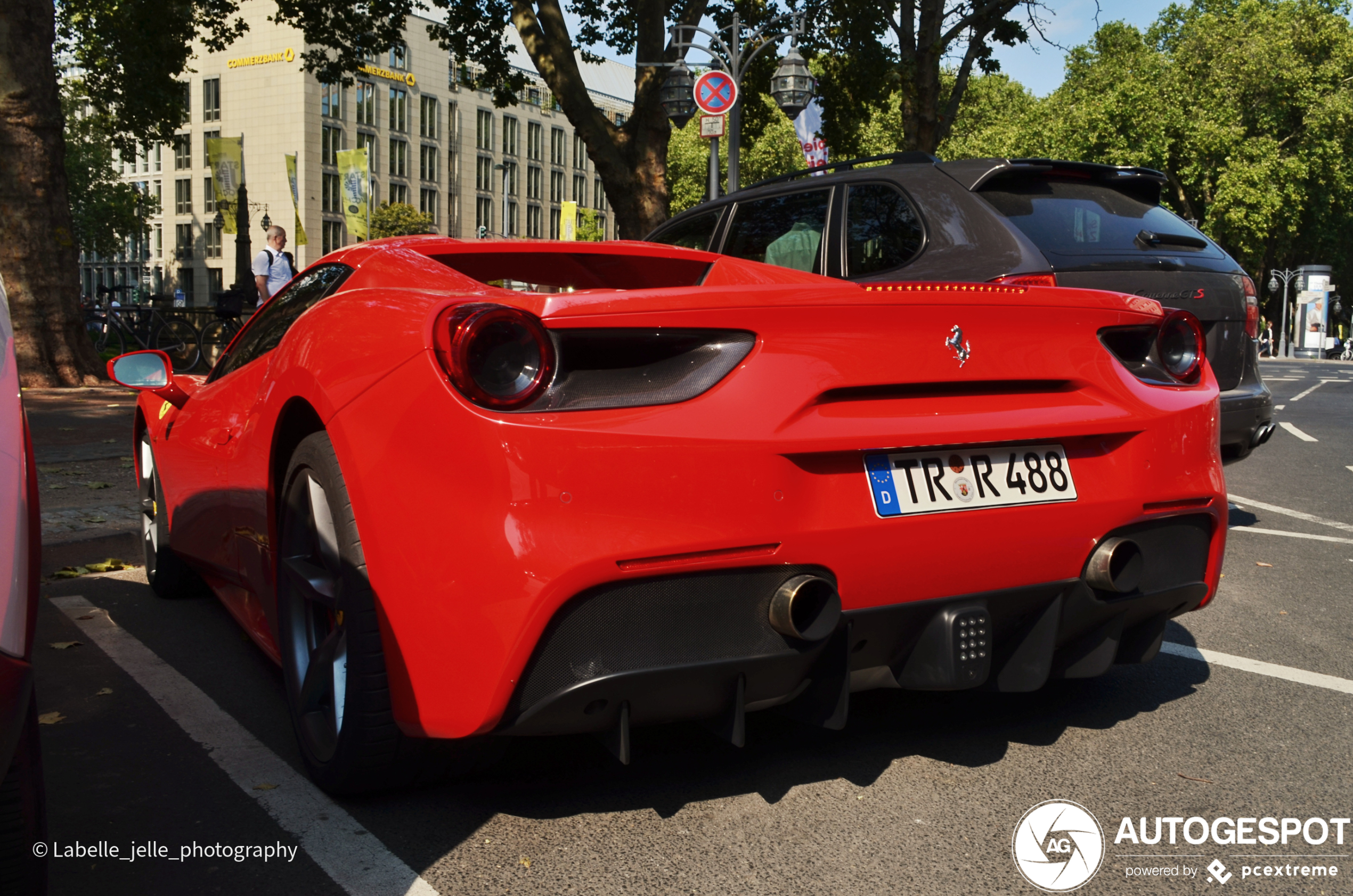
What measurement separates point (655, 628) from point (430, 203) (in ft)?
277

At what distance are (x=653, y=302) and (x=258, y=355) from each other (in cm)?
166

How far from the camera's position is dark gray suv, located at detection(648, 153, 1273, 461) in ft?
16.7

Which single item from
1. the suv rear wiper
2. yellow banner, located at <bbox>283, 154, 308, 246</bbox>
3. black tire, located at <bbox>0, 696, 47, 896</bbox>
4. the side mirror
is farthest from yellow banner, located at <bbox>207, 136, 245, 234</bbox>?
black tire, located at <bbox>0, 696, 47, 896</bbox>

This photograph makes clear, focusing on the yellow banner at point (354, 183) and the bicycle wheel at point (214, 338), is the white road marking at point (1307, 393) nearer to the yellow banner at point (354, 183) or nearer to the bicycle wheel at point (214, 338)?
the bicycle wheel at point (214, 338)

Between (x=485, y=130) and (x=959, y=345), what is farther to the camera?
(x=485, y=130)

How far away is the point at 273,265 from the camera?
44.8 ft

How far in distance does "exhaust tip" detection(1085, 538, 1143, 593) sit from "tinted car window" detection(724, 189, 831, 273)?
308 cm

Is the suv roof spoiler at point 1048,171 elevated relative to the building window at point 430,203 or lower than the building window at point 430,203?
lower

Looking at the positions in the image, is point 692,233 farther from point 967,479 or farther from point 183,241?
point 183,241

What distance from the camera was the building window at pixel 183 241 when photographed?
81.3 meters

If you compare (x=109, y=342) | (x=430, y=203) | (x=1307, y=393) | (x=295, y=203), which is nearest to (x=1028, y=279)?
(x=109, y=342)

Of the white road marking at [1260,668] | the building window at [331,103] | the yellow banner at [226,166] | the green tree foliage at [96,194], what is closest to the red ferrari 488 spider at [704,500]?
the white road marking at [1260,668]
